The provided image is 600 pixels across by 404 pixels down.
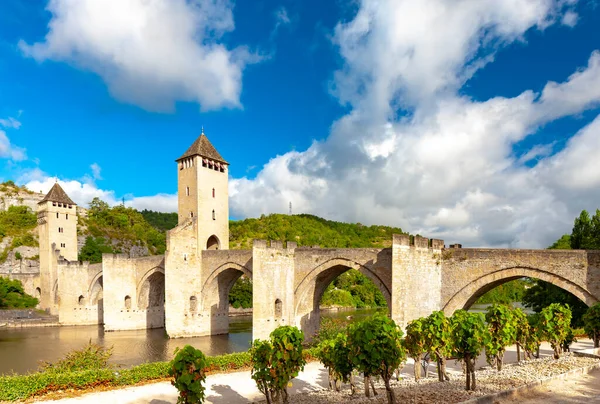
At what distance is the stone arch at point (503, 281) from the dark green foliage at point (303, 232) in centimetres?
5448

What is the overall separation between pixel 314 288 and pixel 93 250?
4370 centimetres

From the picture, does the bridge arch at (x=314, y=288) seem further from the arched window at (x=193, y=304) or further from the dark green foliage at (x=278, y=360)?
the dark green foliage at (x=278, y=360)

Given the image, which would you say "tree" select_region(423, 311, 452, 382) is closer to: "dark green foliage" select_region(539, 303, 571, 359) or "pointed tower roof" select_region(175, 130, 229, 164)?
"dark green foliage" select_region(539, 303, 571, 359)

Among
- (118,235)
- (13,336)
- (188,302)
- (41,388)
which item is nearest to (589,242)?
(188,302)

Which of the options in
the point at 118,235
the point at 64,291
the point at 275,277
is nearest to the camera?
the point at 275,277

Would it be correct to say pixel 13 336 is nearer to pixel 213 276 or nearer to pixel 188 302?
pixel 188 302

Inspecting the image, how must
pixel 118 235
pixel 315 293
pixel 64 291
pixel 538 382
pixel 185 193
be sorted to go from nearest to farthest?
1. pixel 538 382
2. pixel 315 293
3. pixel 185 193
4. pixel 64 291
5. pixel 118 235

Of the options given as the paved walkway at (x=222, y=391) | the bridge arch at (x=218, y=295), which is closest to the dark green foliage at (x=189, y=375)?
the paved walkway at (x=222, y=391)

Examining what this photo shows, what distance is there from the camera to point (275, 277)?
25.7 m

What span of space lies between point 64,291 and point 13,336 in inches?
262

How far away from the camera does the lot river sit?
80.1 feet

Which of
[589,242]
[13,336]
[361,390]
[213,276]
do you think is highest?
[589,242]

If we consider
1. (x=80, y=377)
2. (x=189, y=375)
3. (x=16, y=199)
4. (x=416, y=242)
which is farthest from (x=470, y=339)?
(x=16, y=199)

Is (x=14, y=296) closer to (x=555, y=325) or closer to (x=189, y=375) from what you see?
(x=189, y=375)
